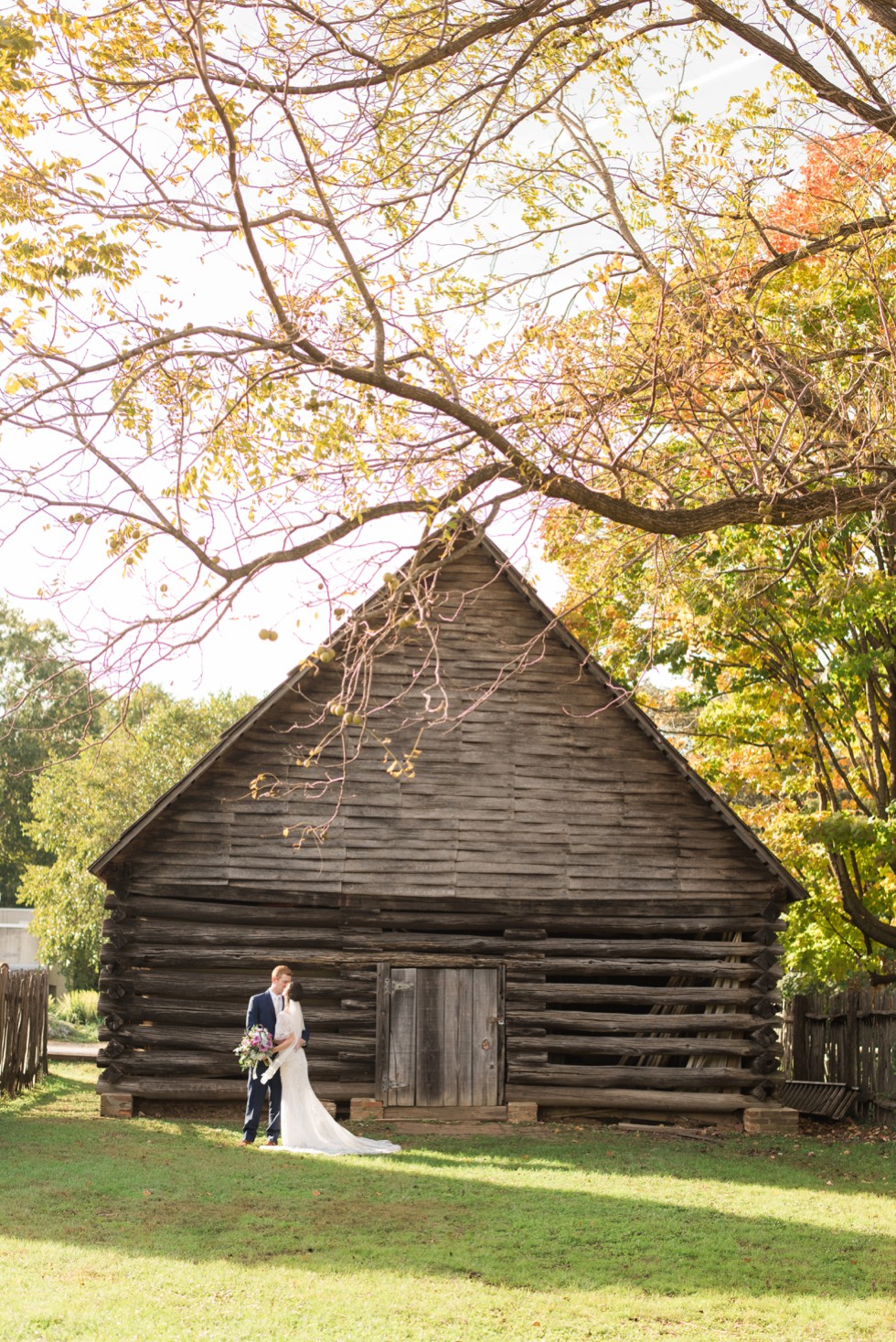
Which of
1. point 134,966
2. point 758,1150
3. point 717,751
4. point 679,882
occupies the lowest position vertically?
point 758,1150

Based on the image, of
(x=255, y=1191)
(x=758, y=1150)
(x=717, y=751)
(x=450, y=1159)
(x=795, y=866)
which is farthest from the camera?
(x=717, y=751)

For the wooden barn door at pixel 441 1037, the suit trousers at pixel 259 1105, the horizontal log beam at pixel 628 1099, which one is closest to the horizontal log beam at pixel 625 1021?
the wooden barn door at pixel 441 1037

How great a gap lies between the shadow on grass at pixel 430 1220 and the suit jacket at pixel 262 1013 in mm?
1372

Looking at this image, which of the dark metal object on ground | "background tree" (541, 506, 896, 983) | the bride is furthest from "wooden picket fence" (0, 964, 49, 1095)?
the dark metal object on ground

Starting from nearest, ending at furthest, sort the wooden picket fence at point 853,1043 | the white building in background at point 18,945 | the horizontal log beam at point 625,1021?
the horizontal log beam at point 625,1021 → the wooden picket fence at point 853,1043 → the white building in background at point 18,945

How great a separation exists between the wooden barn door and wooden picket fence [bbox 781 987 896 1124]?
5337mm

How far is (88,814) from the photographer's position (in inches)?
1566

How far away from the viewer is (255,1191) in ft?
36.2

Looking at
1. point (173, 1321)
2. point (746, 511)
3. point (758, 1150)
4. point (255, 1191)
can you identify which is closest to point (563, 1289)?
point (173, 1321)

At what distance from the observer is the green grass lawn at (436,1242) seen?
735 cm

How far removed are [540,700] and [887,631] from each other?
5.15 metres

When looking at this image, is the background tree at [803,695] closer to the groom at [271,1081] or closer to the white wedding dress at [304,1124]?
the groom at [271,1081]

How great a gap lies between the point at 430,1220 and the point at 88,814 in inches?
1244

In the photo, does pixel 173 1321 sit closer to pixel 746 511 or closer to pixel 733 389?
pixel 746 511
